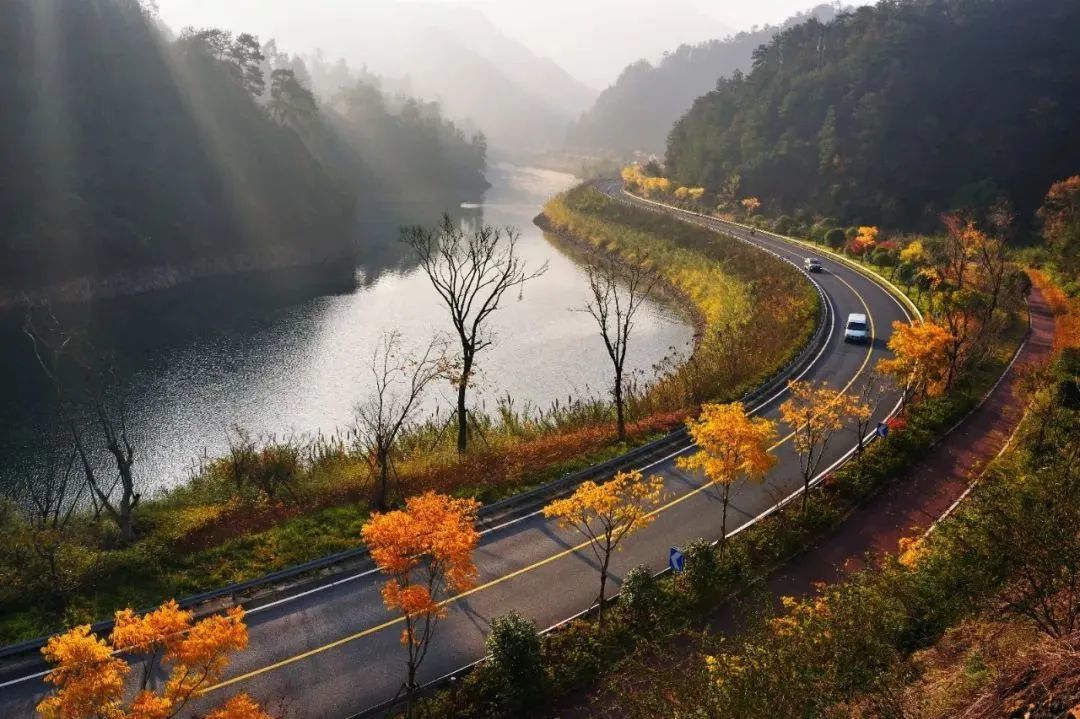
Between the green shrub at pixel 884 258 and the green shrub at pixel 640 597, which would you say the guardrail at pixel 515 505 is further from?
the green shrub at pixel 884 258

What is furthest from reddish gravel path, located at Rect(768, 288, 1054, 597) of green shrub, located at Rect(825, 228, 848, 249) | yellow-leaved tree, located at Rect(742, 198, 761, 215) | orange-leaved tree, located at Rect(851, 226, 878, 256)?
yellow-leaved tree, located at Rect(742, 198, 761, 215)

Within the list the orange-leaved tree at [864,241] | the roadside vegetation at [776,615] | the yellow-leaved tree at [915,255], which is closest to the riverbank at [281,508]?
the roadside vegetation at [776,615]

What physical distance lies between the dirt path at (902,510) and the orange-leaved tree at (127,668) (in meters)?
8.21

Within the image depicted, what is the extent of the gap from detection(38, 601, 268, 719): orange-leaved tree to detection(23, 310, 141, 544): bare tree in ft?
36.4

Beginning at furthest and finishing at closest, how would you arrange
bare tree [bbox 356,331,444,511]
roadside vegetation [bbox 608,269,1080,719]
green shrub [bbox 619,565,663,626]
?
bare tree [bbox 356,331,444,511] < green shrub [bbox 619,565,663,626] < roadside vegetation [bbox 608,269,1080,719]

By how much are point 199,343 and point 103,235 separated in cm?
2331

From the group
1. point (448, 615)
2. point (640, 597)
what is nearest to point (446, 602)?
point (448, 615)

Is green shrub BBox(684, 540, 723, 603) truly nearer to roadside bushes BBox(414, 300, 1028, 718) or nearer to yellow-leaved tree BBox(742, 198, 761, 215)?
roadside bushes BBox(414, 300, 1028, 718)

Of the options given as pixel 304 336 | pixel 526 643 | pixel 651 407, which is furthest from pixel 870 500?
pixel 304 336

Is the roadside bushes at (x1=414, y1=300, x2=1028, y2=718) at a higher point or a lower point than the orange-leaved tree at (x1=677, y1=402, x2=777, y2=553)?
lower

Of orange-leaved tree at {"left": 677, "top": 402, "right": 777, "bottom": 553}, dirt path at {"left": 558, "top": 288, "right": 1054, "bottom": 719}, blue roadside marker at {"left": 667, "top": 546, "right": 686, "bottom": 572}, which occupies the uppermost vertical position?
orange-leaved tree at {"left": 677, "top": 402, "right": 777, "bottom": 553}

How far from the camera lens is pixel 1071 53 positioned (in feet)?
300

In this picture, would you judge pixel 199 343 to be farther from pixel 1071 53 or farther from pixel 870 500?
pixel 1071 53

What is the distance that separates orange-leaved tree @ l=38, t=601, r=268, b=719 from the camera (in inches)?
467
